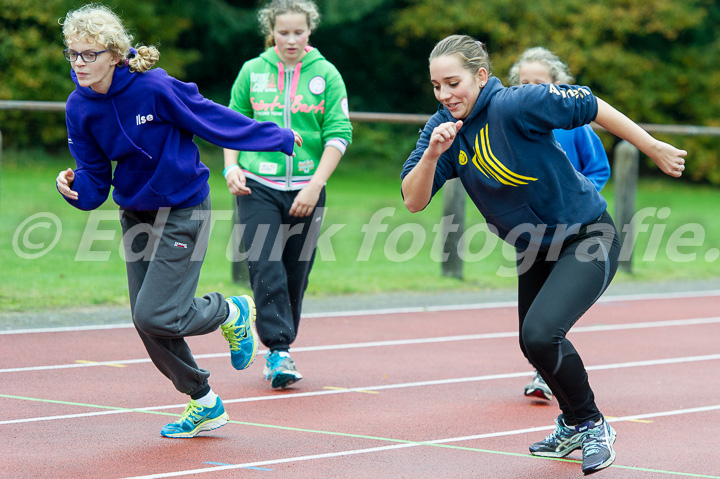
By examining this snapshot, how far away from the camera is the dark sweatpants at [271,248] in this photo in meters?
6.24

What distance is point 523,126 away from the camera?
4465 millimetres

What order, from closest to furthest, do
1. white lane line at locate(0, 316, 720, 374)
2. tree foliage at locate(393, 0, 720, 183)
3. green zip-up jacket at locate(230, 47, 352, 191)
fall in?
green zip-up jacket at locate(230, 47, 352, 191) → white lane line at locate(0, 316, 720, 374) → tree foliage at locate(393, 0, 720, 183)

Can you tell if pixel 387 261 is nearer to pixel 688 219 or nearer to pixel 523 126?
pixel 523 126

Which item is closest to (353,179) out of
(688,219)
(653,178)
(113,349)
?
(688,219)

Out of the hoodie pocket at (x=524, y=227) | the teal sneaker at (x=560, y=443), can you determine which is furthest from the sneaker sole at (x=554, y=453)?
the hoodie pocket at (x=524, y=227)

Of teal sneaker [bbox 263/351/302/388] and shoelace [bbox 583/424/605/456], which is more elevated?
shoelace [bbox 583/424/605/456]

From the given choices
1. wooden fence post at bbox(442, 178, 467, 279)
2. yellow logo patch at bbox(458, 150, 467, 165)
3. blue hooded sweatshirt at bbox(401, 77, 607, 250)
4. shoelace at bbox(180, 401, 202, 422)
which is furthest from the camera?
wooden fence post at bbox(442, 178, 467, 279)

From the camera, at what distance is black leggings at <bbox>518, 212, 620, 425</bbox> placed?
4.43 m

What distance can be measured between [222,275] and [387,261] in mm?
3073

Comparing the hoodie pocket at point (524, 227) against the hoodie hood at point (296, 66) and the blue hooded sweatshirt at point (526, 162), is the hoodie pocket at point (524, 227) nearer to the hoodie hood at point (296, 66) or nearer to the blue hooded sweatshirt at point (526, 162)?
the blue hooded sweatshirt at point (526, 162)

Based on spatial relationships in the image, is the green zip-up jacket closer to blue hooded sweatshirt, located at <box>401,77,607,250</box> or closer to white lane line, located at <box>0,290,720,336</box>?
blue hooded sweatshirt, located at <box>401,77,607,250</box>

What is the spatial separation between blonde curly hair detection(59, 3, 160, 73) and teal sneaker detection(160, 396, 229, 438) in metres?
1.73

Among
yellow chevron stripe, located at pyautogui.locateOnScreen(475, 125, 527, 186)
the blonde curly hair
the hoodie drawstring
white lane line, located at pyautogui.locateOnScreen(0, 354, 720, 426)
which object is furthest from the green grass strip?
the hoodie drawstring

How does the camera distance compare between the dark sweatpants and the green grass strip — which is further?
the dark sweatpants
